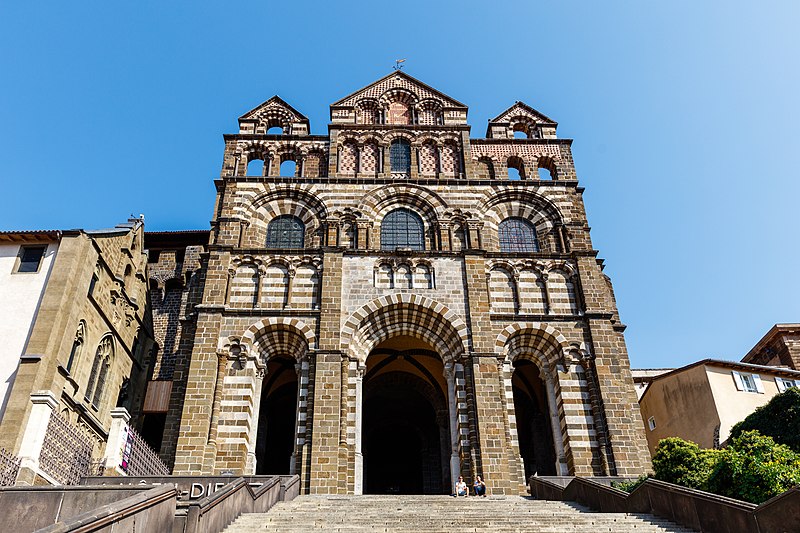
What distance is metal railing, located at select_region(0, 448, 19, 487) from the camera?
49.3ft

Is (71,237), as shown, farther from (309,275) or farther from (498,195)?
(498,195)

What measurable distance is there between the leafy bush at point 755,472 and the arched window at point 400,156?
57.4 feet

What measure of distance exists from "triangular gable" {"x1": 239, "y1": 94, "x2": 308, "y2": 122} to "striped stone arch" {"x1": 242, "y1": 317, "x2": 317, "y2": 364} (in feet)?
35.4

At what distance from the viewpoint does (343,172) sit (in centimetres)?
2630

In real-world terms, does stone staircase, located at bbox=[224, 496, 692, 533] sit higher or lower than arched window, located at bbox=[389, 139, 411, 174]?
lower

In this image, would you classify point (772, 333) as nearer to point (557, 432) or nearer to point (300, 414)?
point (557, 432)

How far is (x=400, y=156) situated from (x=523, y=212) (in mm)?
6001

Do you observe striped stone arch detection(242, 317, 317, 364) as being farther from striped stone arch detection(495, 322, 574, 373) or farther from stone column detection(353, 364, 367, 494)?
striped stone arch detection(495, 322, 574, 373)

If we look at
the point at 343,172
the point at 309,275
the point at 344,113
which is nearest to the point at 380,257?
the point at 309,275

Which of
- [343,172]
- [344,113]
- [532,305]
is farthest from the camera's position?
[344,113]

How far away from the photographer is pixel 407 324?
22.6 metres

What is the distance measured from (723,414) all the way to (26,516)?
79.3 feet

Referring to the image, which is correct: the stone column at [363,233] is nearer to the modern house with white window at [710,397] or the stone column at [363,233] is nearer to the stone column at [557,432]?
the stone column at [557,432]

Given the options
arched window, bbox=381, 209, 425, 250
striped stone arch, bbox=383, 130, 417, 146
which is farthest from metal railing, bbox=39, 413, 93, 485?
striped stone arch, bbox=383, 130, 417, 146
